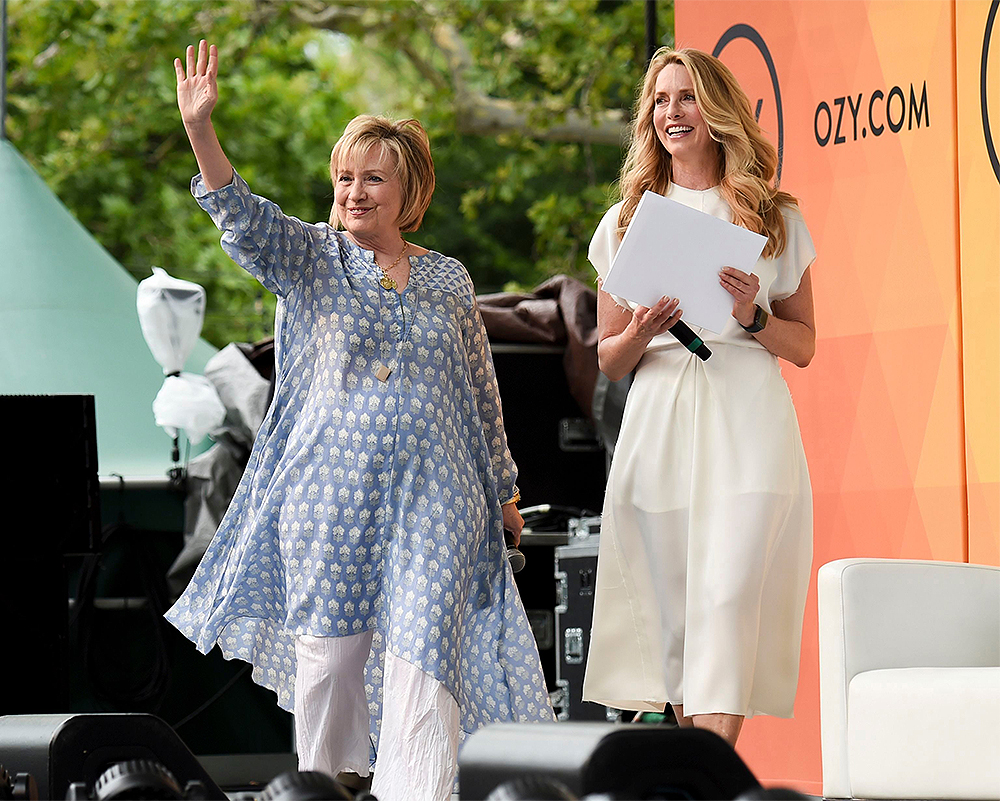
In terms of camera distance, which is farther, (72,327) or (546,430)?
(72,327)

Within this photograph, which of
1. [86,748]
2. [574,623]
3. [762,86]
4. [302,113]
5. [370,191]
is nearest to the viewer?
[86,748]

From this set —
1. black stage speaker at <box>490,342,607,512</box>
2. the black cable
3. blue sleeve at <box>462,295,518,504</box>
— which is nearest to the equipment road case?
black stage speaker at <box>490,342,607,512</box>

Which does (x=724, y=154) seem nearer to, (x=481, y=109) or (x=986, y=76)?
(x=986, y=76)

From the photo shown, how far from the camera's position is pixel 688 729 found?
1568 millimetres

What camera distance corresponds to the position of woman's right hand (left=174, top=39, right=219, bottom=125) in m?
2.81

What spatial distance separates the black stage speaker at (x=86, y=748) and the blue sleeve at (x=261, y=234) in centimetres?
120

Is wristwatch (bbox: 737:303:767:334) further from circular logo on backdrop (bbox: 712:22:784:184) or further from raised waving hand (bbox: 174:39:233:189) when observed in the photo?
circular logo on backdrop (bbox: 712:22:784:184)

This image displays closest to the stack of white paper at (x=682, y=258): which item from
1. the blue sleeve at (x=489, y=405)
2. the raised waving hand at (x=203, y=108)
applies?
the blue sleeve at (x=489, y=405)

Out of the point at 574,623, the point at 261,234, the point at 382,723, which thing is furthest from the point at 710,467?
the point at 574,623

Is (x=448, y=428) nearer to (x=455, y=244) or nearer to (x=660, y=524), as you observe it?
(x=660, y=524)

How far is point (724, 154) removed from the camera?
3.23 m

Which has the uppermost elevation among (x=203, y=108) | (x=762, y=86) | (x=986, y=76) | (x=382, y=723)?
(x=762, y=86)

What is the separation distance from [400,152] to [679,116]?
0.60m

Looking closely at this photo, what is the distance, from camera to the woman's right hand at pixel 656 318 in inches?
118
